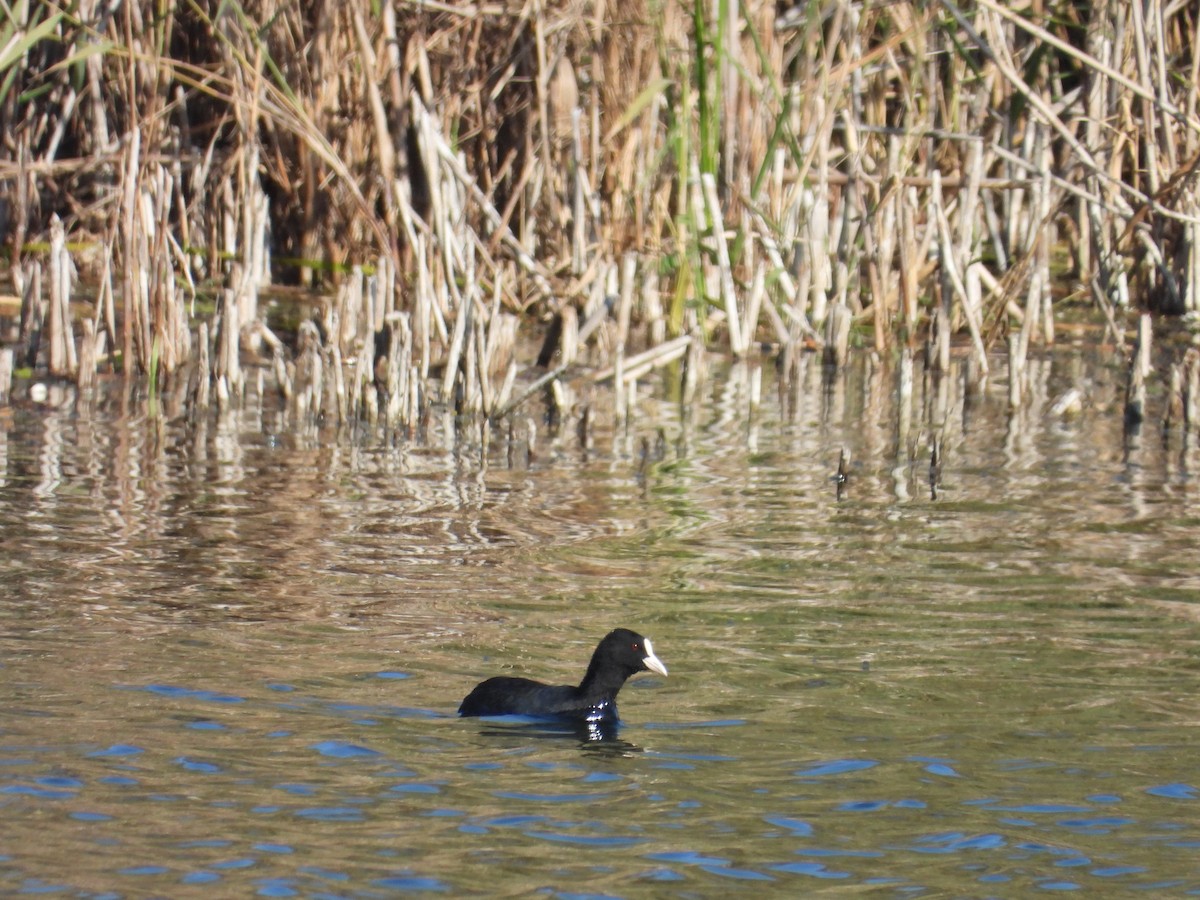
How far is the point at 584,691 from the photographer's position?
16.7 ft

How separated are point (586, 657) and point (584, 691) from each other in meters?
0.67

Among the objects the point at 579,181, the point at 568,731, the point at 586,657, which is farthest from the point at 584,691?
the point at 579,181

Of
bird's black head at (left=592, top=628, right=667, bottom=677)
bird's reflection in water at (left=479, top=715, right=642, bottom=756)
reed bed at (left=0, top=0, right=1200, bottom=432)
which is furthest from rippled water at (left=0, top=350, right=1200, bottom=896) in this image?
reed bed at (left=0, top=0, right=1200, bottom=432)

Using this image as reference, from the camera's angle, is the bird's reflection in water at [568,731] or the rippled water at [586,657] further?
the bird's reflection in water at [568,731]

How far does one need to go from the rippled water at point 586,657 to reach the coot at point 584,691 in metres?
0.08

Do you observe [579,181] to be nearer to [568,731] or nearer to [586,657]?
[586,657]

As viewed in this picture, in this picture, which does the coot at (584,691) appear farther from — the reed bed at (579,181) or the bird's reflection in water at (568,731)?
the reed bed at (579,181)

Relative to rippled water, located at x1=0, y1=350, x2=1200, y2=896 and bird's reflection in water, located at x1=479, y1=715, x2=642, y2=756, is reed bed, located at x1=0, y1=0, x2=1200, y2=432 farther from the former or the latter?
bird's reflection in water, located at x1=479, y1=715, x2=642, y2=756

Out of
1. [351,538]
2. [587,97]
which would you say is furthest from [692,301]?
[351,538]

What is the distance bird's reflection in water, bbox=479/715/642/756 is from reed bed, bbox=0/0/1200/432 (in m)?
4.85

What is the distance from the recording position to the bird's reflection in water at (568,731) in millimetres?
4848

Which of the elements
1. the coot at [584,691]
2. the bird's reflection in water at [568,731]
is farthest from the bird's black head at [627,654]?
the bird's reflection in water at [568,731]

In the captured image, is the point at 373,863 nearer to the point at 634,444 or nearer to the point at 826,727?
the point at 826,727

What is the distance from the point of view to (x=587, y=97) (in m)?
12.7
